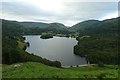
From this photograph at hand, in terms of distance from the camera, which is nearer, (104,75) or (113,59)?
(104,75)

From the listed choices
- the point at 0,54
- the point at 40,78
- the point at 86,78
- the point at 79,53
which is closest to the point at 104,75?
the point at 86,78

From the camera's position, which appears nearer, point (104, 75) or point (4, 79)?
point (4, 79)

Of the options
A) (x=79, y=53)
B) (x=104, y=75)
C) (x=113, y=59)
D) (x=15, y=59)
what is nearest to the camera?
(x=104, y=75)

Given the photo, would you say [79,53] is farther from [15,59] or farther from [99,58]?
[15,59]

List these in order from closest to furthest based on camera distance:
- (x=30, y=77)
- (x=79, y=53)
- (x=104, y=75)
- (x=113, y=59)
A: (x=30, y=77) < (x=104, y=75) < (x=113, y=59) < (x=79, y=53)

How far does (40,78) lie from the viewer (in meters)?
31.5

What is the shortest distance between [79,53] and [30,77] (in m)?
107

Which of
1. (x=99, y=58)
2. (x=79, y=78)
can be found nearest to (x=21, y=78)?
(x=79, y=78)

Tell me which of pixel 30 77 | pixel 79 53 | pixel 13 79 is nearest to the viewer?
pixel 13 79

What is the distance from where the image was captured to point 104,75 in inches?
1385

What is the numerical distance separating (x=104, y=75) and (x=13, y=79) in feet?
48.5

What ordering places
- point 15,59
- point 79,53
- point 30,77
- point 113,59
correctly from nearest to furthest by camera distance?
point 30,77 < point 15,59 < point 113,59 < point 79,53

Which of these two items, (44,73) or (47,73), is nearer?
(44,73)

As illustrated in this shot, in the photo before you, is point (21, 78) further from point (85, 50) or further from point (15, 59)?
point (85, 50)
